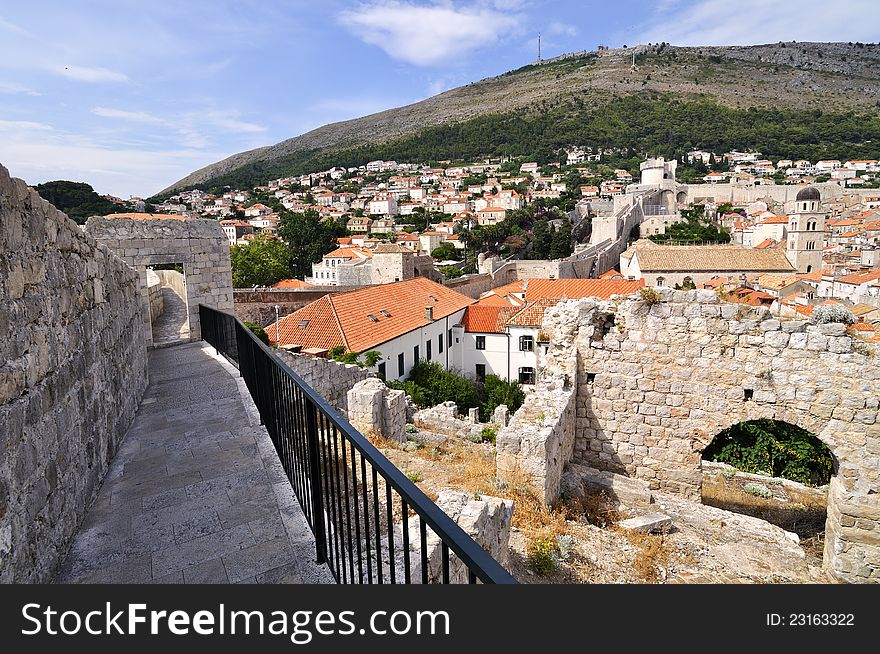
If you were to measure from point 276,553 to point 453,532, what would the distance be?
2.03 meters

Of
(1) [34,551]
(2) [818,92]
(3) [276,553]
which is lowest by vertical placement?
(3) [276,553]

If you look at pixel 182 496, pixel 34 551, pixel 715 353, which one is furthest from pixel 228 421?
pixel 715 353

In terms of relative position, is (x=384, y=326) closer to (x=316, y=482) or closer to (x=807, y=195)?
(x=316, y=482)

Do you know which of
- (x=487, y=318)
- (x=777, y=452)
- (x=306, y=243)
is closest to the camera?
(x=777, y=452)

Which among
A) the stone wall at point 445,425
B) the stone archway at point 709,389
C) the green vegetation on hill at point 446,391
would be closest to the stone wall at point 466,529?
the stone archway at point 709,389

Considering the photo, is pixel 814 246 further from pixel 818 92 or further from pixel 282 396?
pixel 818 92

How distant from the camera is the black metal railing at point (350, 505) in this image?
1.43 metres

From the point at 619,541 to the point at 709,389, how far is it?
3.24 metres

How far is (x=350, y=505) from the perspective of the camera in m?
3.72

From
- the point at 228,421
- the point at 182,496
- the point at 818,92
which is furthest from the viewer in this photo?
the point at 818,92

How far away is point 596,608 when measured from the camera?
4.34ft

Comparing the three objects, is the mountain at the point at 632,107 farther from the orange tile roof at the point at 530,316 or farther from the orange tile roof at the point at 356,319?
the orange tile roof at the point at 356,319

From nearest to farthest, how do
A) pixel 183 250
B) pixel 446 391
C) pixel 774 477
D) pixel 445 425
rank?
1. pixel 774 477
2. pixel 183 250
3. pixel 445 425
4. pixel 446 391

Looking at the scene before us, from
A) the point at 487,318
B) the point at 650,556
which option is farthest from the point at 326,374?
the point at 487,318
